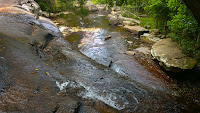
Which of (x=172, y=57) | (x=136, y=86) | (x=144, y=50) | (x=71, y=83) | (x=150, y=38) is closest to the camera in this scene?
(x=71, y=83)

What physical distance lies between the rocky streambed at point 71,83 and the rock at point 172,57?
70cm

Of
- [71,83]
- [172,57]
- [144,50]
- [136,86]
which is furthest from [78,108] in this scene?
[144,50]

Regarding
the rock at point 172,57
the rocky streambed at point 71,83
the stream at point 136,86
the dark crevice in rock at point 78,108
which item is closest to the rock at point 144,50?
the stream at point 136,86

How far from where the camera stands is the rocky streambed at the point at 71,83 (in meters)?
3.50

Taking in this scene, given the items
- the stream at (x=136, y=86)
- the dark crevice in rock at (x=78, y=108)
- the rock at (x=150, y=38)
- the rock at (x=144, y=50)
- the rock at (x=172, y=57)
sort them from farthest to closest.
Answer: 1. the rock at (x=150, y=38)
2. the rock at (x=144, y=50)
3. the rock at (x=172, y=57)
4. the stream at (x=136, y=86)
5. the dark crevice in rock at (x=78, y=108)

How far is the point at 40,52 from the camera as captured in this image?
21.0 ft

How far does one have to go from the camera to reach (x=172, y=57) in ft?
21.6

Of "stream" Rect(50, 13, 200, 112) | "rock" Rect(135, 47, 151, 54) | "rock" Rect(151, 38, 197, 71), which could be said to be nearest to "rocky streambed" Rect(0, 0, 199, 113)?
"stream" Rect(50, 13, 200, 112)

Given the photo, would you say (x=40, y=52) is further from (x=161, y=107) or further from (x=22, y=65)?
(x=161, y=107)

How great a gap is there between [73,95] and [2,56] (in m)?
2.92

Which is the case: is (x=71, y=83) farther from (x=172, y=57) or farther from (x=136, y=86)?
(x=172, y=57)

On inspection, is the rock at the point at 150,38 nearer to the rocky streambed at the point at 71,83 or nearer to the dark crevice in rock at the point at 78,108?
the rocky streambed at the point at 71,83

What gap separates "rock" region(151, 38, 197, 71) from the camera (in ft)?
19.7

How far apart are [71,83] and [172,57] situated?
500 centimetres
